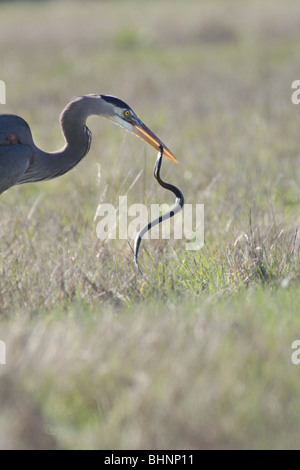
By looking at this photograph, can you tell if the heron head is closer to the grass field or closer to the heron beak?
the heron beak

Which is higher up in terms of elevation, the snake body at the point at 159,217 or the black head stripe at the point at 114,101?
the black head stripe at the point at 114,101

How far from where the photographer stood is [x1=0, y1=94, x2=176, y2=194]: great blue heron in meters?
4.80

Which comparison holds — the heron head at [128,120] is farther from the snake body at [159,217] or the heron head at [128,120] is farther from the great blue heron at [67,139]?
the snake body at [159,217]

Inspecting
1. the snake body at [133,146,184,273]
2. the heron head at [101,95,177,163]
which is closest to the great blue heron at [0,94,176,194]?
the heron head at [101,95,177,163]

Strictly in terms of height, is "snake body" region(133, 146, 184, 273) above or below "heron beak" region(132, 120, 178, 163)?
below

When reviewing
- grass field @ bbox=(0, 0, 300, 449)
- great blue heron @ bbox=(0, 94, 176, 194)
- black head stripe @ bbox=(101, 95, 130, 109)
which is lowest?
grass field @ bbox=(0, 0, 300, 449)

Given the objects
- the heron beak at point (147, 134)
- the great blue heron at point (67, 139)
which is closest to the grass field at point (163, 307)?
the heron beak at point (147, 134)

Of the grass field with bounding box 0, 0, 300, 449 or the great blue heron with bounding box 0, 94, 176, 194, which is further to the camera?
the great blue heron with bounding box 0, 94, 176, 194

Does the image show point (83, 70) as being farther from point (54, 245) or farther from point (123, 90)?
point (54, 245)

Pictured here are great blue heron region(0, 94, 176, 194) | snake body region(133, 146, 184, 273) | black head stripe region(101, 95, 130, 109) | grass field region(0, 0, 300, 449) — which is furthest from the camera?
black head stripe region(101, 95, 130, 109)

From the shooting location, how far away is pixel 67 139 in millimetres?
5109

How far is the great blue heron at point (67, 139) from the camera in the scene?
4801 millimetres

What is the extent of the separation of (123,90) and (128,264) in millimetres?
8200

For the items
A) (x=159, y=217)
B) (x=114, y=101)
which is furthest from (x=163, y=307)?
(x=114, y=101)
